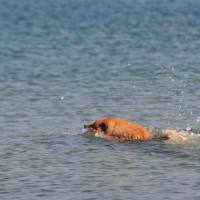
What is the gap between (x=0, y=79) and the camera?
110 feet

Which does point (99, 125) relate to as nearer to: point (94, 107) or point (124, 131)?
point (124, 131)

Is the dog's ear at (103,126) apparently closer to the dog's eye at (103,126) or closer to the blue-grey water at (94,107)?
the dog's eye at (103,126)

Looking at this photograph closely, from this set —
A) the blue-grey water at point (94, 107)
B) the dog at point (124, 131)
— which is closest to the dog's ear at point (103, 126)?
the dog at point (124, 131)

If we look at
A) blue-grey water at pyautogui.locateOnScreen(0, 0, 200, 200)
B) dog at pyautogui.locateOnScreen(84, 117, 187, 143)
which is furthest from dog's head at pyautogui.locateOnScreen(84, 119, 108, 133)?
blue-grey water at pyautogui.locateOnScreen(0, 0, 200, 200)

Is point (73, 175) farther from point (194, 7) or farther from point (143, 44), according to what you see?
point (194, 7)

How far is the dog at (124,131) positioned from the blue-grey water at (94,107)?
0.34 metres

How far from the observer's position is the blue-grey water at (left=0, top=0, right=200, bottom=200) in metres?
19.5

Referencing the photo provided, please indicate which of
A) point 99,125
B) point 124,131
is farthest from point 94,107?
point 124,131

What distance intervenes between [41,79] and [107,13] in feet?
137

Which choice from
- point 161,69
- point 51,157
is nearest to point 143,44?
point 161,69

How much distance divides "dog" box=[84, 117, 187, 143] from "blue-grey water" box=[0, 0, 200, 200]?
34cm

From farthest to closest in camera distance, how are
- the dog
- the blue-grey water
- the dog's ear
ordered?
the dog's ear
the dog
the blue-grey water

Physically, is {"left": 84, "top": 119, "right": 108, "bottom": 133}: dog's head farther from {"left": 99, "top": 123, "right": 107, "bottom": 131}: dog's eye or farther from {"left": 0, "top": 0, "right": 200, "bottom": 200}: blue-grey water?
{"left": 0, "top": 0, "right": 200, "bottom": 200}: blue-grey water

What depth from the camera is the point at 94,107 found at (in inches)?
1096
